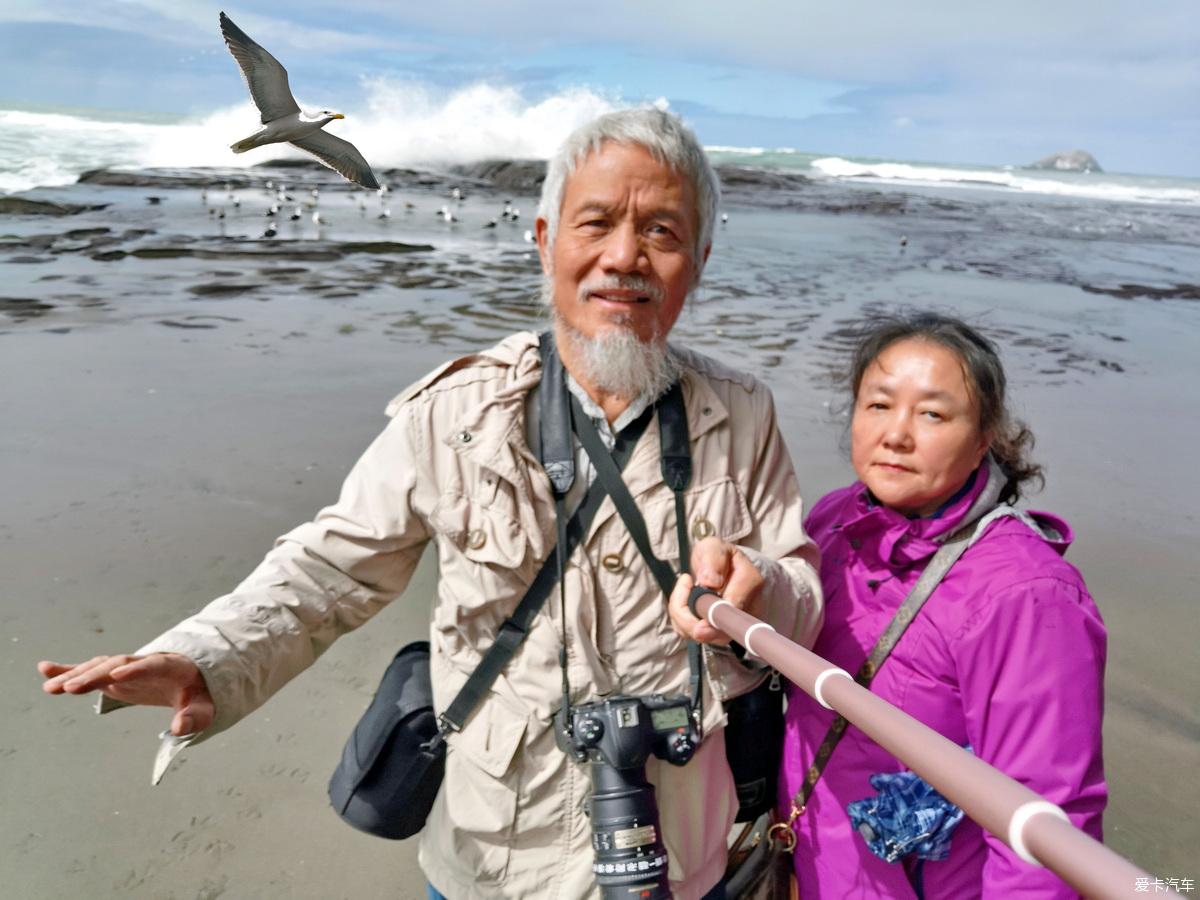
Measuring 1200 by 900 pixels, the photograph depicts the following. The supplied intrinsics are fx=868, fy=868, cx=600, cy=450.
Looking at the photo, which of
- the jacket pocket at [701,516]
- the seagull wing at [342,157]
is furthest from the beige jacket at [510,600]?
the seagull wing at [342,157]

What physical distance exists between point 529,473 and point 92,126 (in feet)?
121

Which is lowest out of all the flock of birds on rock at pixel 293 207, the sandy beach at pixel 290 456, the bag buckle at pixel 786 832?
the sandy beach at pixel 290 456

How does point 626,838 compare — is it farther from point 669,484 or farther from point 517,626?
point 669,484

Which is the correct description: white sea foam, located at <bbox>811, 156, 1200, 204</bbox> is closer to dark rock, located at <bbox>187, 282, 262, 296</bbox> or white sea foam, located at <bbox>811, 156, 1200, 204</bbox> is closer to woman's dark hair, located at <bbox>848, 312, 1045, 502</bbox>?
dark rock, located at <bbox>187, 282, 262, 296</bbox>

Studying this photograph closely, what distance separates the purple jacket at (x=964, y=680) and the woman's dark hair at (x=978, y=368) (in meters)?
0.14

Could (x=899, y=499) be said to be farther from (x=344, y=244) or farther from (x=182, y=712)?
(x=344, y=244)

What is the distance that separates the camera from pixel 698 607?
66.7 inches

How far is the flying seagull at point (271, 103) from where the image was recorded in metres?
1.17

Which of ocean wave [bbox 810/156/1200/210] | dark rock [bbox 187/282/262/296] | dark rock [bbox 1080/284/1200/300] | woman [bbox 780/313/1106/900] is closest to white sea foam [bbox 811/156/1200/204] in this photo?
ocean wave [bbox 810/156/1200/210]

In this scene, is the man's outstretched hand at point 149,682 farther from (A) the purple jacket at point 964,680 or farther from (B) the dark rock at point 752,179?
(B) the dark rock at point 752,179

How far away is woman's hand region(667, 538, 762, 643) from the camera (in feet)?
5.75

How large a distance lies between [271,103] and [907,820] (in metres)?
1.89

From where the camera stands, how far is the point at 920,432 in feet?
7.10

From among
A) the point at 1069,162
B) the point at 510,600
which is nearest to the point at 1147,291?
the point at 510,600
